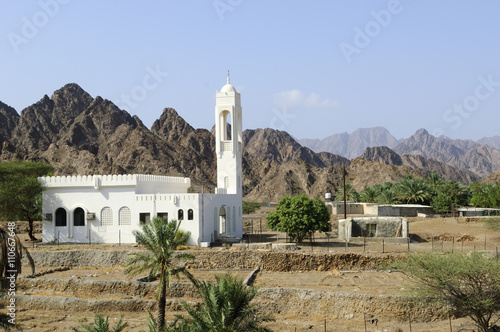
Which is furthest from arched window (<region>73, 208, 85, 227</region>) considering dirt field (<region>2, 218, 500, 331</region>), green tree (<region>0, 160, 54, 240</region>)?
green tree (<region>0, 160, 54, 240</region>)

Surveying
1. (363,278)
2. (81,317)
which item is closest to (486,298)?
(363,278)

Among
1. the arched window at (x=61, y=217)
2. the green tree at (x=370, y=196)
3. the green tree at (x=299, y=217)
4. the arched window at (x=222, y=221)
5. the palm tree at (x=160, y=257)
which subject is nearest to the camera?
the palm tree at (x=160, y=257)

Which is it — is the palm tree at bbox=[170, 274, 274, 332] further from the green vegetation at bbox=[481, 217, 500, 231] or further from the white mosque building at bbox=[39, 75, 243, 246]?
the green vegetation at bbox=[481, 217, 500, 231]

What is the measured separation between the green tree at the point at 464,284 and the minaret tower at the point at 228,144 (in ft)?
63.0

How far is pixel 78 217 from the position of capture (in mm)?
34656

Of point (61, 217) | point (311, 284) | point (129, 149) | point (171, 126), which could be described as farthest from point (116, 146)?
point (311, 284)

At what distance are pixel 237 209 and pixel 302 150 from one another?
159 meters

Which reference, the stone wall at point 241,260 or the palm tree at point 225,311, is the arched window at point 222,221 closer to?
the stone wall at point 241,260

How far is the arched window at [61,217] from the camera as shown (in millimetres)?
34812

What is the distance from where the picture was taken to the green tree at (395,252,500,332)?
61.7 ft

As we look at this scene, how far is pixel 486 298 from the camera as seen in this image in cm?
1878

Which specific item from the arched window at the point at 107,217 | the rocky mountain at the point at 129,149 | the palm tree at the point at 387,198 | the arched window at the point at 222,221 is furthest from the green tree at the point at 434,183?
the arched window at the point at 107,217

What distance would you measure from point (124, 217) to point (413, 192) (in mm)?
34207

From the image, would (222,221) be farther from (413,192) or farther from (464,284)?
(413,192)
